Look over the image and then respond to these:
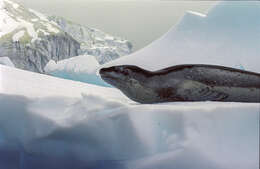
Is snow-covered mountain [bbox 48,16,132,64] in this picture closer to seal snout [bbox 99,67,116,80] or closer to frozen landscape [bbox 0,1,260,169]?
seal snout [bbox 99,67,116,80]

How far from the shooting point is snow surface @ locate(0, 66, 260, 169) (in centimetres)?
88

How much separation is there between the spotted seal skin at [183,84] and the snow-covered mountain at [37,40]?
15039 mm

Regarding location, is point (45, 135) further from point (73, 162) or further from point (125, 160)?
point (125, 160)

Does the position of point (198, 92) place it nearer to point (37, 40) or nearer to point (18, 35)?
A: point (37, 40)

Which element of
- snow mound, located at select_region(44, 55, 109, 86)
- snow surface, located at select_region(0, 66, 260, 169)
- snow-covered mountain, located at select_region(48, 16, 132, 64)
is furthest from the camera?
snow-covered mountain, located at select_region(48, 16, 132, 64)

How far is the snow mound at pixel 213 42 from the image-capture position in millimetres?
3219

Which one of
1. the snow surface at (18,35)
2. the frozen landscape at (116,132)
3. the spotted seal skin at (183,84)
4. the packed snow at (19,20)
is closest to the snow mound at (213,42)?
the spotted seal skin at (183,84)

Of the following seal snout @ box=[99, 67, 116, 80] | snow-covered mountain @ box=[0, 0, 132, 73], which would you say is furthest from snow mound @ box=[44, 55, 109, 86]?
snow-covered mountain @ box=[0, 0, 132, 73]

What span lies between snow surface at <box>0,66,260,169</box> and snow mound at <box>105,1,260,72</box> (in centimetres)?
195

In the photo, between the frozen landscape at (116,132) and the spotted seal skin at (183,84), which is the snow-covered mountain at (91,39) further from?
the frozen landscape at (116,132)

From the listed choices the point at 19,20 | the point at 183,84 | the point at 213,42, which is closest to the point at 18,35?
the point at 19,20

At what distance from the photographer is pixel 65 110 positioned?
1.12 metres

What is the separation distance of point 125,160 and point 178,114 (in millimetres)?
241

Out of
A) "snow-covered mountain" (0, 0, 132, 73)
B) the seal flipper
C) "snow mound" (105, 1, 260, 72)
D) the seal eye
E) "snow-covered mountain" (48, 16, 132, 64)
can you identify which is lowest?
"snow-covered mountain" (48, 16, 132, 64)
